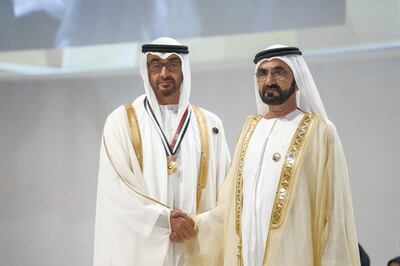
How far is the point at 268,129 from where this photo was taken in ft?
11.0

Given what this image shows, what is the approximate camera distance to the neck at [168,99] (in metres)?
3.92

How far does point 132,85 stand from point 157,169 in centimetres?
212

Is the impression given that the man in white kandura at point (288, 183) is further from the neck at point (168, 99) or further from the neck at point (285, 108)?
the neck at point (168, 99)

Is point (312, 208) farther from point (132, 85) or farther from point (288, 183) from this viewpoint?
point (132, 85)

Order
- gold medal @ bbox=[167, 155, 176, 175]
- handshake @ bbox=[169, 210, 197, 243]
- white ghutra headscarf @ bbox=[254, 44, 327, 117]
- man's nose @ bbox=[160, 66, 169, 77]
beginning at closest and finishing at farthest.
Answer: white ghutra headscarf @ bbox=[254, 44, 327, 117] < handshake @ bbox=[169, 210, 197, 243] < gold medal @ bbox=[167, 155, 176, 175] < man's nose @ bbox=[160, 66, 169, 77]

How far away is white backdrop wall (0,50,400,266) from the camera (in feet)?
17.0

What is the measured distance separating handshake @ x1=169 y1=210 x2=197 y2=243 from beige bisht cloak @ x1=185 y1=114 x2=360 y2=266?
416 mm

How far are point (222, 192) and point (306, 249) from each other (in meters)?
0.68

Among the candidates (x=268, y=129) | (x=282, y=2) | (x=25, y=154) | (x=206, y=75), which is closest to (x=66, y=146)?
(x=25, y=154)

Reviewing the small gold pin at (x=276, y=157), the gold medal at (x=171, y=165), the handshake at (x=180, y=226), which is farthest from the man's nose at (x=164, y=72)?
the small gold pin at (x=276, y=157)

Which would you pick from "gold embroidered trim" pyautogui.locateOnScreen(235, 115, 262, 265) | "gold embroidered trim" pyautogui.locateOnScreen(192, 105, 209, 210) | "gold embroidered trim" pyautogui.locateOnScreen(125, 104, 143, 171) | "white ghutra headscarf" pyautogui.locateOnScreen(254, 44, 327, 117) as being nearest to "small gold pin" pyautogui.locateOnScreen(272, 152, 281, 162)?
"gold embroidered trim" pyautogui.locateOnScreen(235, 115, 262, 265)

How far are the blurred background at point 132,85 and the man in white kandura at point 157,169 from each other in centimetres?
163

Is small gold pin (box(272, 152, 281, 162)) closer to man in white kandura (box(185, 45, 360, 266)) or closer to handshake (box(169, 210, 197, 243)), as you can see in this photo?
man in white kandura (box(185, 45, 360, 266))

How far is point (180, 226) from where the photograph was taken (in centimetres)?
364
